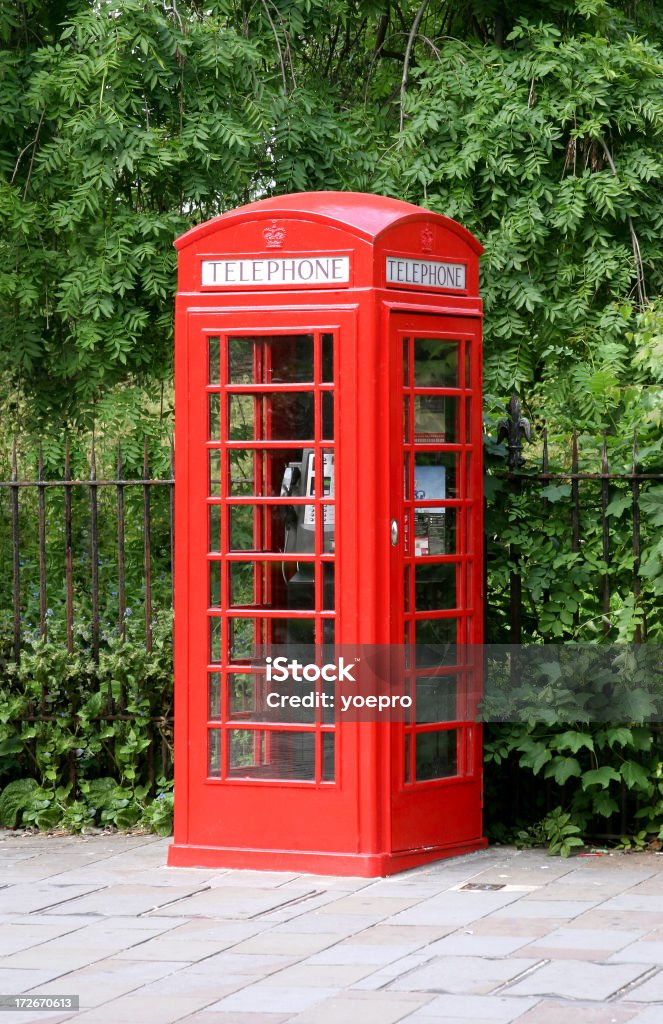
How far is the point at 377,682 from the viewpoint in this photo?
639cm

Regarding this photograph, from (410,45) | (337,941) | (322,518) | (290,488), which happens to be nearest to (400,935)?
(337,941)

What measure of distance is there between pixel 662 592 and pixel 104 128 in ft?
17.1

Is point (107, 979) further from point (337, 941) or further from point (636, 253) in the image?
point (636, 253)

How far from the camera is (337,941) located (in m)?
5.34

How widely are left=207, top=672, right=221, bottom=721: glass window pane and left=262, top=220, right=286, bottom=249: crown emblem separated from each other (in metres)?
1.91

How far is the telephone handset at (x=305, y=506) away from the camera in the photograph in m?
6.43

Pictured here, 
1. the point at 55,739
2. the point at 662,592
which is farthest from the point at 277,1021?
the point at 55,739

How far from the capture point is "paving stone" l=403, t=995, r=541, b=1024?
4.39 m

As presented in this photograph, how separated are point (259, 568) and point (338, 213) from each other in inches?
62.6

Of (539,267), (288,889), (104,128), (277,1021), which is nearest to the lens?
(277,1021)

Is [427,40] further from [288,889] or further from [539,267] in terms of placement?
[288,889]

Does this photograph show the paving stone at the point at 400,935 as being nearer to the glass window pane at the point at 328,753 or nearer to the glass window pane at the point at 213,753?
the glass window pane at the point at 328,753

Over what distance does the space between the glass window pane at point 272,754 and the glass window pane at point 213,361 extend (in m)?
1.56

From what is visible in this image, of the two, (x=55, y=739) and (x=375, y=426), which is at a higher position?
(x=375, y=426)
